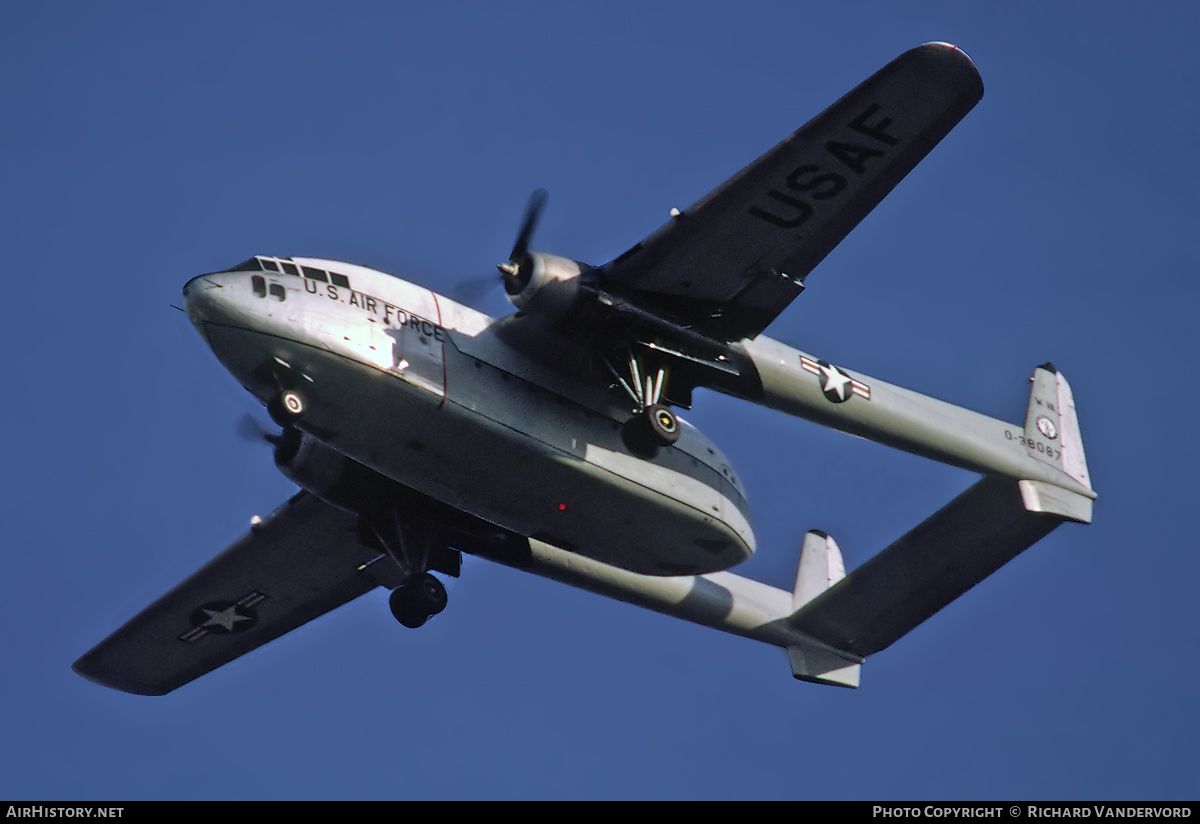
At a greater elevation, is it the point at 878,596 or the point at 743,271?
the point at 743,271

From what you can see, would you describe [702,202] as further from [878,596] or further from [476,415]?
[878,596]

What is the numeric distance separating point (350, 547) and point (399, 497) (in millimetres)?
2285

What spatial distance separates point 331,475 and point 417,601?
2.20 m

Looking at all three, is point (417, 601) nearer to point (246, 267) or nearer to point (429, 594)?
point (429, 594)

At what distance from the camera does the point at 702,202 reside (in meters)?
19.1

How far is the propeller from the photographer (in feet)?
63.1

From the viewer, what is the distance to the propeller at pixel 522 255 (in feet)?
63.1

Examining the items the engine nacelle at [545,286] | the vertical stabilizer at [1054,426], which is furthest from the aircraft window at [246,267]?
the vertical stabilizer at [1054,426]

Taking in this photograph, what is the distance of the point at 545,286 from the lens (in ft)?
62.7

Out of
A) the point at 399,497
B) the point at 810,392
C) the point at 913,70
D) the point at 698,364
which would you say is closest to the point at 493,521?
the point at 399,497

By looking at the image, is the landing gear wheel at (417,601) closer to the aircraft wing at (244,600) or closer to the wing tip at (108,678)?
the aircraft wing at (244,600)

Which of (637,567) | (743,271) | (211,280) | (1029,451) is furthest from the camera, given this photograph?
(1029,451)

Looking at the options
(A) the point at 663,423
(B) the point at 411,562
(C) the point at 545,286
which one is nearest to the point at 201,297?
(C) the point at 545,286

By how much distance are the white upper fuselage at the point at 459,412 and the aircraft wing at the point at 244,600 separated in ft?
12.8
